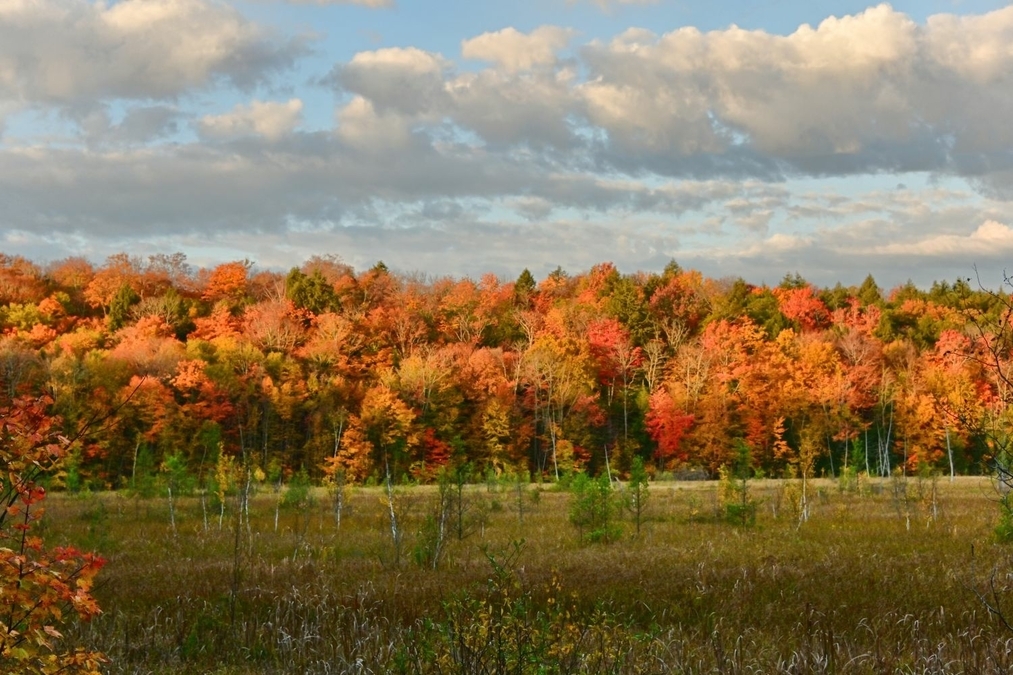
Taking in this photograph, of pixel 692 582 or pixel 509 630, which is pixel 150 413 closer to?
pixel 692 582

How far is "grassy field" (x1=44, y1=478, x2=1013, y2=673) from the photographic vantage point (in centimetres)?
594

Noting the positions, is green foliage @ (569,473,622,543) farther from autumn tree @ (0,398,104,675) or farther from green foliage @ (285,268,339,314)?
green foliage @ (285,268,339,314)

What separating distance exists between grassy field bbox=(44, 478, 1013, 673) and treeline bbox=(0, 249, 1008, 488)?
1021 inches

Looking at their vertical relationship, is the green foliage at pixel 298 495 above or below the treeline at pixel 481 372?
below

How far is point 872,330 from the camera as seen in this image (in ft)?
186

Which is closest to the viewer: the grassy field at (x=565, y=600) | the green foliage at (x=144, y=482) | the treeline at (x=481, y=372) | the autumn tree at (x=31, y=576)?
the autumn tree at (x=31, y=576)

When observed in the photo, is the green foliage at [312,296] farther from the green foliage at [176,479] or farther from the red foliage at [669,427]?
the green foliage at [176,479]

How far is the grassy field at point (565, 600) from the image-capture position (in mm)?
5938

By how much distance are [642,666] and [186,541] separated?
13531mm

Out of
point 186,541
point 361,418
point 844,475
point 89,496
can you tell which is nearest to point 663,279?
point 361,418

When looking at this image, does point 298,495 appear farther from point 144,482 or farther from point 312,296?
point 312,296

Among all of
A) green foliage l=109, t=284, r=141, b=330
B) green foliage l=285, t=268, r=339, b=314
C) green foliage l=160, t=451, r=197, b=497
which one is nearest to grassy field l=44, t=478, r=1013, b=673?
green foliage l=160, t=451, r=197, b=497

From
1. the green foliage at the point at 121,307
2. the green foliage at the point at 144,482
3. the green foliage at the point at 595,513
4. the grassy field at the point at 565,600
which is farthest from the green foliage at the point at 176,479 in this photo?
the green foliage at the point at 121,307

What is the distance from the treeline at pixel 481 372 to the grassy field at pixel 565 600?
25.9 metres
